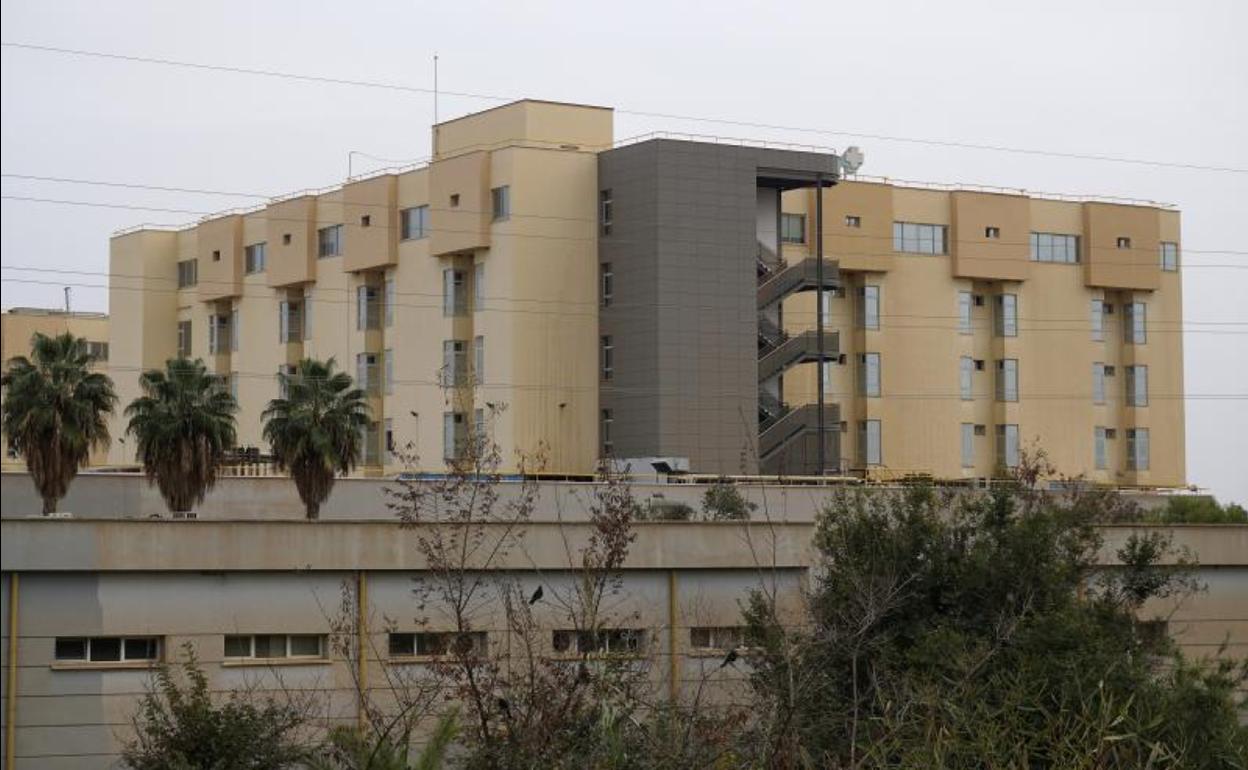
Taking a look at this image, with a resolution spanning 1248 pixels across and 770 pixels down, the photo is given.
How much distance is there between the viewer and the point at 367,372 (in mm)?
80938

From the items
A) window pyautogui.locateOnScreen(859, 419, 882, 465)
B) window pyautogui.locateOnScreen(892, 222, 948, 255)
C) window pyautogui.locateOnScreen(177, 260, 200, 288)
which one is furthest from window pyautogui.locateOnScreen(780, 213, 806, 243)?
window pyautogui.locateOnScreen(177, 260, 200, 288)

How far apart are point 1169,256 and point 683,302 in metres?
30.3

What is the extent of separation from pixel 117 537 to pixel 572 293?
1741 inches

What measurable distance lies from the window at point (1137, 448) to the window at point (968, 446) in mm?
8980

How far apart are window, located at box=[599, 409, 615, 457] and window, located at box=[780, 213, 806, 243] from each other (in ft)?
38.7

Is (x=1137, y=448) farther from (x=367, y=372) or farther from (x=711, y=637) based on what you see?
(x=711, y=637)

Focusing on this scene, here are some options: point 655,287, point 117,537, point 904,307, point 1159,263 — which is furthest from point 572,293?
point 117,537

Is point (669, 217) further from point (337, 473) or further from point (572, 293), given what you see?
point (337, 473)

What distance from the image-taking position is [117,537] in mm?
32906

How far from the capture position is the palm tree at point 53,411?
59.5 metres

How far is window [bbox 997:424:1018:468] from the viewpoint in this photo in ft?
284

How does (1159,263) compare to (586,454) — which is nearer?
(586,454)

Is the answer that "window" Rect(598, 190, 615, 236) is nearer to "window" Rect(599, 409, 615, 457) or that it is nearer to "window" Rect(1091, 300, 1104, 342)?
"window" Rect(599, 409, 615, 457)

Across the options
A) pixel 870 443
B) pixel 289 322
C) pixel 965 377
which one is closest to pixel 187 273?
pixel 289 322
